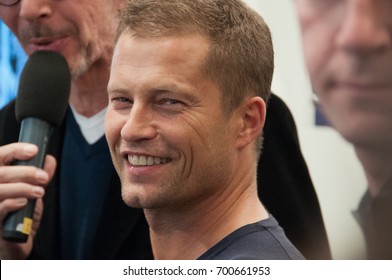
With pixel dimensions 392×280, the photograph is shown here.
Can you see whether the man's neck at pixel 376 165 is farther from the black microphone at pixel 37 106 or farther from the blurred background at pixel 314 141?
the black microphone at pixel 37 106

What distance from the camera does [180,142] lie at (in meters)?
1.37

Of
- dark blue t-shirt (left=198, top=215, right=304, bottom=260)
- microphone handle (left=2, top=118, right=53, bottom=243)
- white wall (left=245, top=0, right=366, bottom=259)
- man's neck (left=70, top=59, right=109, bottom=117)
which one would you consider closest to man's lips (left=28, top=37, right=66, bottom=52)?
man's neck (left=70, top=59, right=109, bottom=117)

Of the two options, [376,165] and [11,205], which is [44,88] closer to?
[11,205]

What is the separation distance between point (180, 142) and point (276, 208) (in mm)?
467

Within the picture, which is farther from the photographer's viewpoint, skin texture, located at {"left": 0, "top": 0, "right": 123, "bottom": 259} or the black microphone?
skin texture, located at {"left": 0, "top": 0, "right": 123, "bottom": 259}

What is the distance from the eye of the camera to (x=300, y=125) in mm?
1772

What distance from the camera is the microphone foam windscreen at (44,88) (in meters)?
1.55

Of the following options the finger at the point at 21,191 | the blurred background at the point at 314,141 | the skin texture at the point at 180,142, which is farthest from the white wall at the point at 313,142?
the finger at the point at 21,191

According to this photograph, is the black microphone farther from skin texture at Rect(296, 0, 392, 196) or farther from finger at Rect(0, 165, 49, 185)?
skin texture at Rect(296, 0, 392, 196)

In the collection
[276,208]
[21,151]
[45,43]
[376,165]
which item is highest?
[45,43]

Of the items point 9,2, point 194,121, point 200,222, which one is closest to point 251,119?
point 194,121

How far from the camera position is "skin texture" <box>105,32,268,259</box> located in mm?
1338

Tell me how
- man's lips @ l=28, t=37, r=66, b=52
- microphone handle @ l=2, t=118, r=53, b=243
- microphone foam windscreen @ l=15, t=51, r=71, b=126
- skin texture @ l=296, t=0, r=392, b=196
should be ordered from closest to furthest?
1. microphone handle @ l=2, t=118, r=53, b=243
2. microphone foam windscreen @ l=15, t=51, r=71, b=126
3. skin texture @ l=296, t=0, r=392, b=196
4. man's lips @ l=28, t=37, r=66, b=52

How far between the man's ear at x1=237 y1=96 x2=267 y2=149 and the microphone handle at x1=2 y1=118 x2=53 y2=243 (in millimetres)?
372
